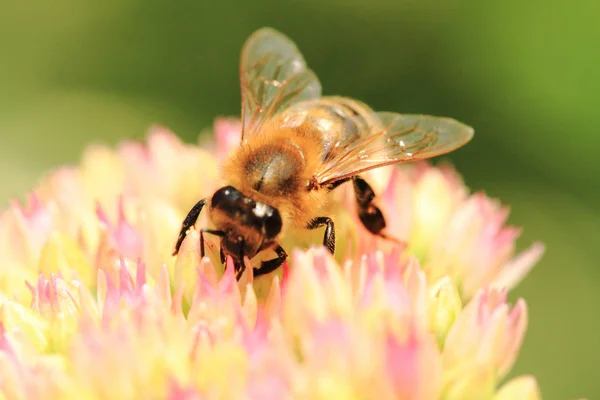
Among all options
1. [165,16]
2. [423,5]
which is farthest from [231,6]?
[423,5]

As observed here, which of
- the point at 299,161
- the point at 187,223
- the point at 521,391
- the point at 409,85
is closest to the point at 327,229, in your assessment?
the point at 299,161

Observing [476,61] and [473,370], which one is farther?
[476,61]

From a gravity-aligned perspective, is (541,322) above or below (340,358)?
below

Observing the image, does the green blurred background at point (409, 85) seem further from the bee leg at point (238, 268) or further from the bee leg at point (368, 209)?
the bee leg at point (238, 268)

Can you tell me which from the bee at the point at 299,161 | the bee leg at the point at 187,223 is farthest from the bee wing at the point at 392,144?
the bee leg at the point at 187,223

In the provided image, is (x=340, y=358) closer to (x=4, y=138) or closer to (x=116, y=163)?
(x=116, y=163)

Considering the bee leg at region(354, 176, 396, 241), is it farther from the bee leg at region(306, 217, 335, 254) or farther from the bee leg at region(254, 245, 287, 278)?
the bee leg at region(254, 245, 287, 278)

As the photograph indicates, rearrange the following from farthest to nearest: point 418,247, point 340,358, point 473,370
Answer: point 418,247 → point 473,370 → point 340,358
